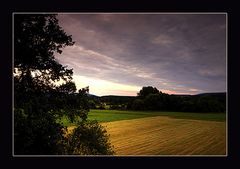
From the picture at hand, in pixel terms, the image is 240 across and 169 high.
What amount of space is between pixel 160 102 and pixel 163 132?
0.55 meters

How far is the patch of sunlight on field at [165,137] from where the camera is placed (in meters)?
5.63

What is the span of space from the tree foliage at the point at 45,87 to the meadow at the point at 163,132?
243 millimetres

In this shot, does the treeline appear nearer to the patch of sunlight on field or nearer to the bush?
the patch of sunlight on field

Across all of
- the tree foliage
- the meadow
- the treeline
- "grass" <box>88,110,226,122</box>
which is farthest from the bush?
the treeline

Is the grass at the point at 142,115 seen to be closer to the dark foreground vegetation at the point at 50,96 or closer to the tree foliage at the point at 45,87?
the dark foreground vegetation at the point at 50,96

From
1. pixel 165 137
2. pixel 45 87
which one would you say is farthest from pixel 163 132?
pixel 45 87

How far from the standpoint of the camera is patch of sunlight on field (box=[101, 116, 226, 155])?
563 cm

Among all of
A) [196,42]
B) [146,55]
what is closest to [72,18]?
[146,55]

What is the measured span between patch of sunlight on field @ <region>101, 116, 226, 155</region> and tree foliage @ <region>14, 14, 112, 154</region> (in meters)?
0.31

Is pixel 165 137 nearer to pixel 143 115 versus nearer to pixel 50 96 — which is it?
pixel 143 115
